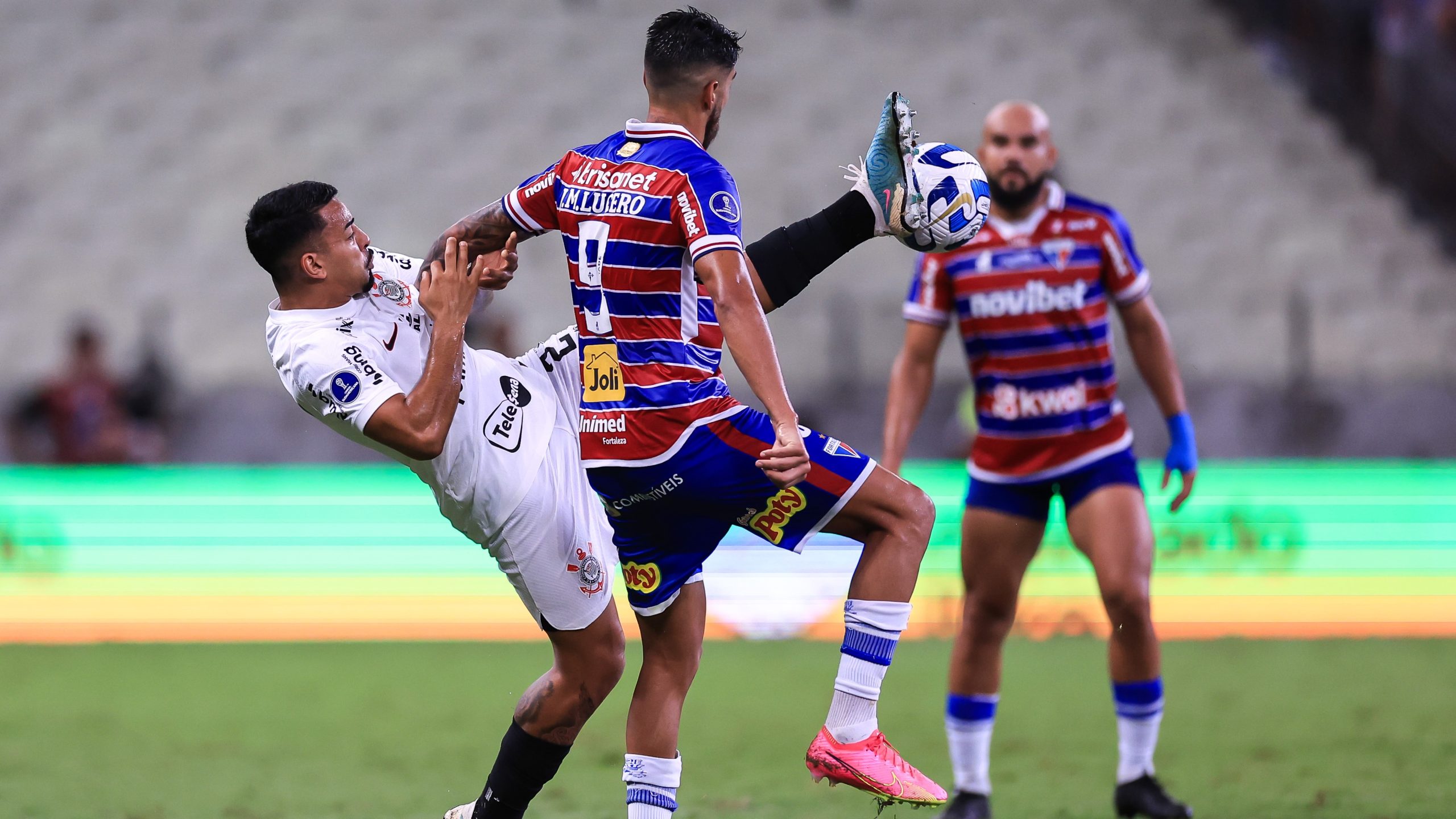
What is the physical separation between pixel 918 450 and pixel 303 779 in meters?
6.04

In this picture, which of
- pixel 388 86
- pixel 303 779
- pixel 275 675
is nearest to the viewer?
pixel 303 779

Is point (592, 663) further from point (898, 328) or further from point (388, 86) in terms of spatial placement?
point (388, 86)

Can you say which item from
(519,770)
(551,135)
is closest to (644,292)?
(519,770)

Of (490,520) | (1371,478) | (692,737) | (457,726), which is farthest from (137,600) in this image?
(1371,478)

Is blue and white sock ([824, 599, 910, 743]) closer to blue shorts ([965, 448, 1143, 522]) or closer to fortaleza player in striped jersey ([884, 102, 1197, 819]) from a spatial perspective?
fortaleza player in striped jersey ([884, 102, 1197, 819])

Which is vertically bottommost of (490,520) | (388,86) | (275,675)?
(275,675)

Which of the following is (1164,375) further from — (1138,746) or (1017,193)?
(1138,746)

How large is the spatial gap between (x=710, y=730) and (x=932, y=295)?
2.33 meters

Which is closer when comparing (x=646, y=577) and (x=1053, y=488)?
(x=646, y=577)

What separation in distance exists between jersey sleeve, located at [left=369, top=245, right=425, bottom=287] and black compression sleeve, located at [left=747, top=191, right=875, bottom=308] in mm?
1019

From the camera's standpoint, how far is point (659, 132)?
386 centimetres

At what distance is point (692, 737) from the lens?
675cm

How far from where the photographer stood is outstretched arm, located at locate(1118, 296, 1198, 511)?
18.7 ft

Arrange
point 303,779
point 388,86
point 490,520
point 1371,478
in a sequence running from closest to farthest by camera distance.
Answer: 1. point 490,520
2. point 303,779
3. point 1371,478
4. point 388,86
